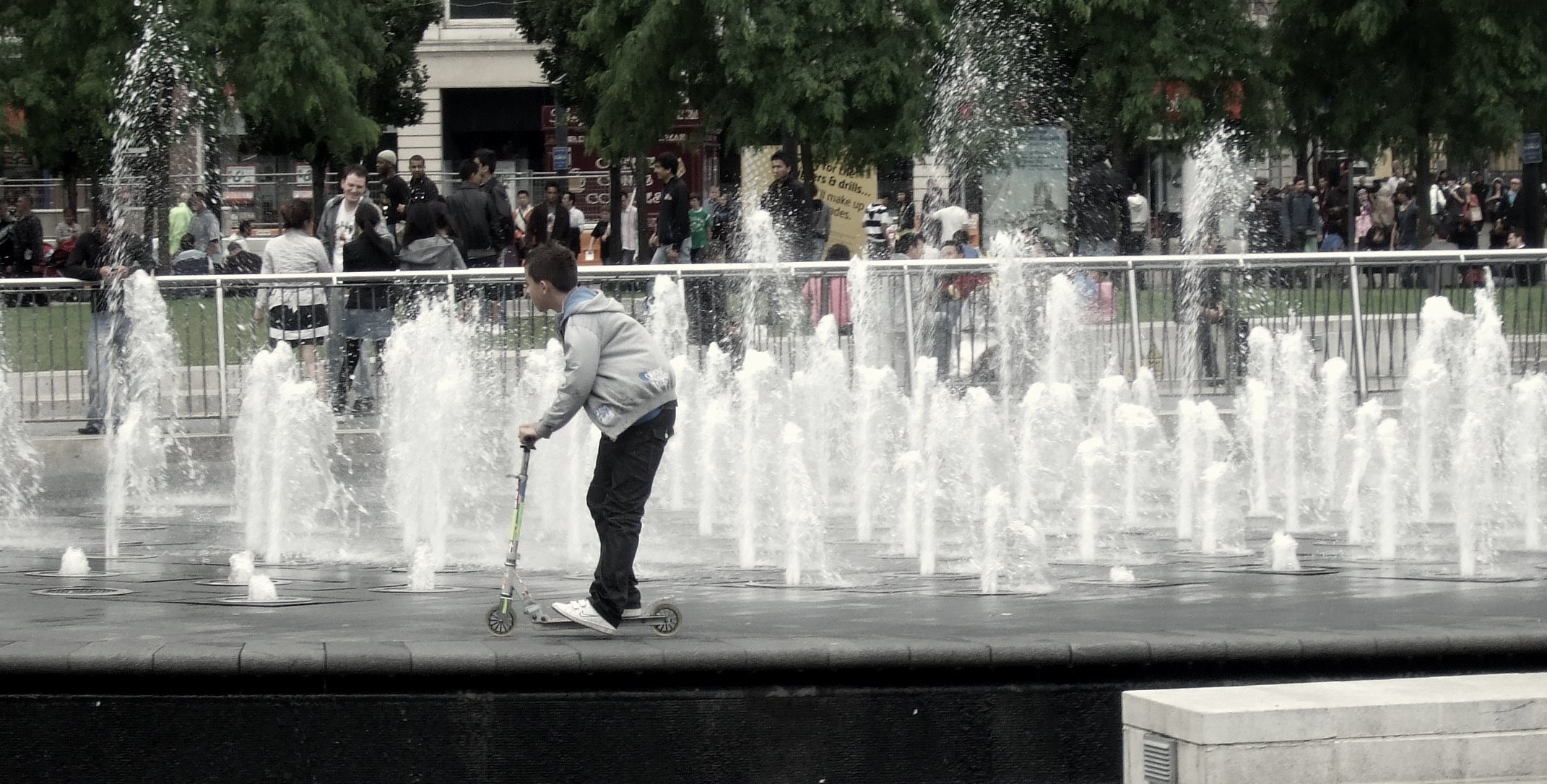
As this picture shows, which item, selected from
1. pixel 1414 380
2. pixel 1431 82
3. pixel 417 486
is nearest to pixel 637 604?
pixel 417 486

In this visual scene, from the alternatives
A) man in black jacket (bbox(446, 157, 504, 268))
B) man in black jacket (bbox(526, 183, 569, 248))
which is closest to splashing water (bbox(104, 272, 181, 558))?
man in black jacket (bbox(446, 157, 504, 268))

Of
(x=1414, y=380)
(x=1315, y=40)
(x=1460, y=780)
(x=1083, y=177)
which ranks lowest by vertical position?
(x=1460, y=780)

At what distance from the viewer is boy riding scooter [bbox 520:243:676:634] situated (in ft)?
24.5

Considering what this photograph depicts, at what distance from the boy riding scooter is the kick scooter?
54mm

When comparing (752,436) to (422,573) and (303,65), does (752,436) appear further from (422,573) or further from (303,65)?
(303,65)

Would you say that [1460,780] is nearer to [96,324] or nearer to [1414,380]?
[1414,380]

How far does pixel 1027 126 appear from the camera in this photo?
26.8 m

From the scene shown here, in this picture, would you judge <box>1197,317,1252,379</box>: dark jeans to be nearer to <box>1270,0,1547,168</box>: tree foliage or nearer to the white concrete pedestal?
the white concrete pedestal

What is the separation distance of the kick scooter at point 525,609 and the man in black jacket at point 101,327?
8366 mm

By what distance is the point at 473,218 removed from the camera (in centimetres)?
1841

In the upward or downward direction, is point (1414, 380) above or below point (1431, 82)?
below

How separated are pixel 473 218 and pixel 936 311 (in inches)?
182

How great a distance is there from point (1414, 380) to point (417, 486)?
6.16m

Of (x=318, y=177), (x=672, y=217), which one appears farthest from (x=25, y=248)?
(x=672, y=217)
